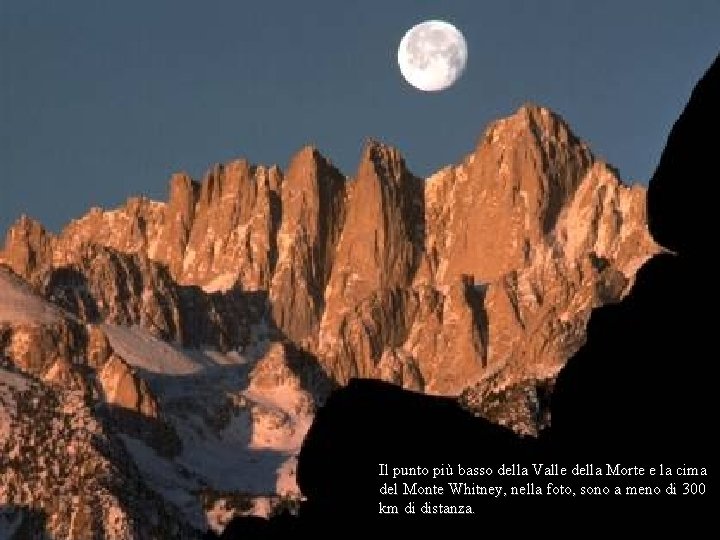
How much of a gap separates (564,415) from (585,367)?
4.54 ft

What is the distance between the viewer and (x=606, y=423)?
2437 inches

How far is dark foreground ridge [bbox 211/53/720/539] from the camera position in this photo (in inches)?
2313

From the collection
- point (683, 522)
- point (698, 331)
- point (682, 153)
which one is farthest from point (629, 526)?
point (682, 153)

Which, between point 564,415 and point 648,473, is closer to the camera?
point 648,473

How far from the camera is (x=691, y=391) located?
5859 cm

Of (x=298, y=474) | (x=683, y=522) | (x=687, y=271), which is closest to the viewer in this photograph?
(x=683, y=522)

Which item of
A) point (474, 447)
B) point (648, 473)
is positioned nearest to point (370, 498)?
point (474, 447)

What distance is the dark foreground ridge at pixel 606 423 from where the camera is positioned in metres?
58.8

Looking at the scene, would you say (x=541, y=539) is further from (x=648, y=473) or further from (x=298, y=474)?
(x=298, y=474)

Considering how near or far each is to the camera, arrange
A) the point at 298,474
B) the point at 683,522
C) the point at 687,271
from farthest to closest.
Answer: the point at 298,474, the point at 687,271, the point at 683,522

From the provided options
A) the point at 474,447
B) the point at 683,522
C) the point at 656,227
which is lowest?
the point at 683,522

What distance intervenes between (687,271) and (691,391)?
389 centimetres

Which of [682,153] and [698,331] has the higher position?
[682,153]

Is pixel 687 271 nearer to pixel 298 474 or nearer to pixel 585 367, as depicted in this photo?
pixel 585 367
